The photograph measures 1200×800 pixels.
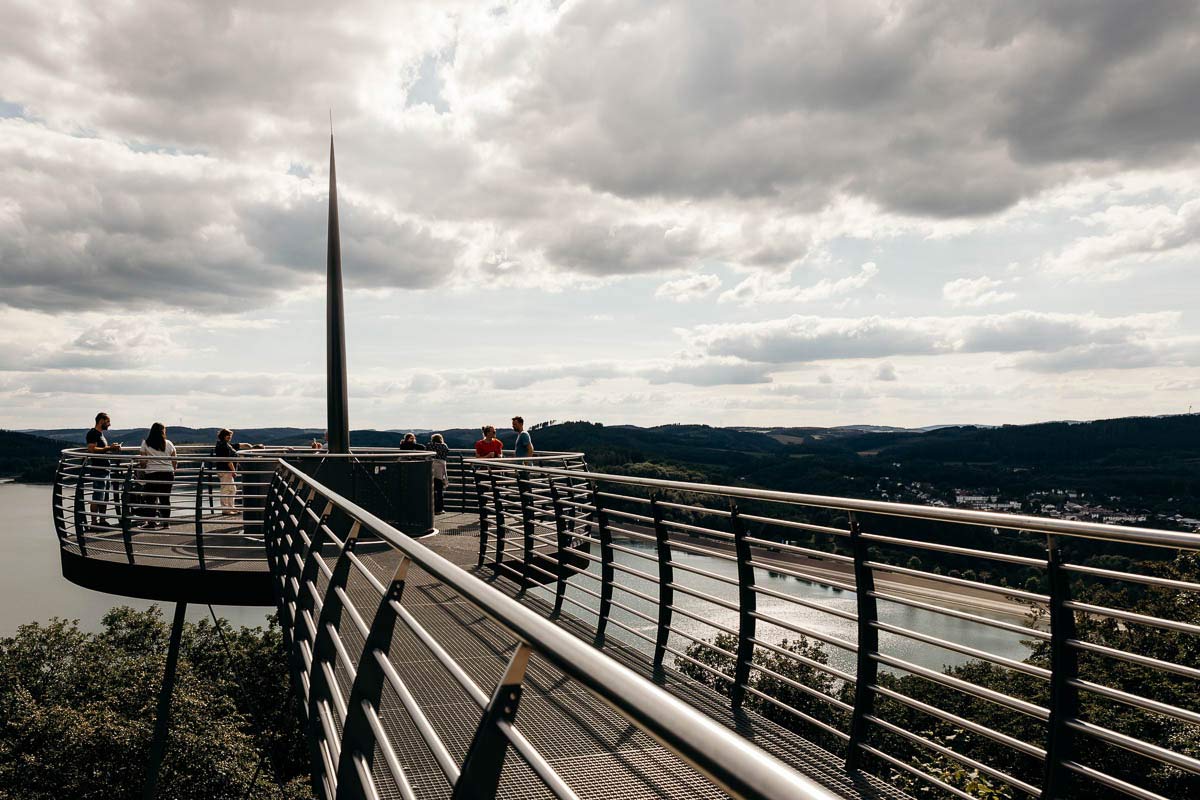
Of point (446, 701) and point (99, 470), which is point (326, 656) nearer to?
point (446, 701)

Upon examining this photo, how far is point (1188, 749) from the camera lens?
16375 mm

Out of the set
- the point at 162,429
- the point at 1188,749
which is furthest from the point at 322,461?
the point at 1188,749

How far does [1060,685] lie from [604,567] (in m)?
3.71

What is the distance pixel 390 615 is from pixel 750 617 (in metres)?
2.92

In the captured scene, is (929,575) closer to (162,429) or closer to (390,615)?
(390,615)

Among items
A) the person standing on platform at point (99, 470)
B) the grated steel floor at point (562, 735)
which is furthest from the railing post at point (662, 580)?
the person standing on platform at point (99, 470)

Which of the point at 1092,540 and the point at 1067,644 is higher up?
the point at 1092,540

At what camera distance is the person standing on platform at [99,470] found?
32.2ft

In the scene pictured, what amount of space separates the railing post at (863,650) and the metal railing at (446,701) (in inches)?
63.5

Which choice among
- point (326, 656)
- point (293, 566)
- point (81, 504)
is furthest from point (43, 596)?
point (326, 656)

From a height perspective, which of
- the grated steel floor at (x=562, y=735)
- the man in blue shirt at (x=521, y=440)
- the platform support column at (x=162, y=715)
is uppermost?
the man in blue shirt at (x=521, y=440)

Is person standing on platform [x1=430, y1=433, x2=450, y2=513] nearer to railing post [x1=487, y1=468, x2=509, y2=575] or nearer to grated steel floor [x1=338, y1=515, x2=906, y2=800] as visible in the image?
railing post [x1=487, y1=468, x2=509, y2=575]

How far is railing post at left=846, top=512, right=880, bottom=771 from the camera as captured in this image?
3.83 metres

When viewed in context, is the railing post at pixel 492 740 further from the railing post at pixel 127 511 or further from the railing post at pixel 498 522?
the railing post at pixel 127 511
